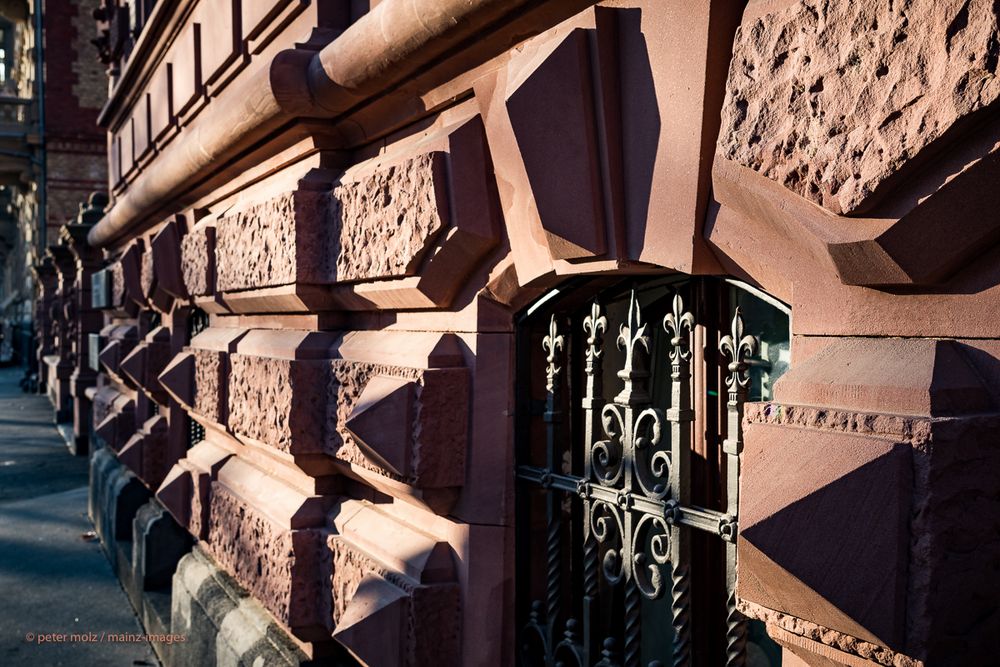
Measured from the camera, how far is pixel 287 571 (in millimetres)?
3066

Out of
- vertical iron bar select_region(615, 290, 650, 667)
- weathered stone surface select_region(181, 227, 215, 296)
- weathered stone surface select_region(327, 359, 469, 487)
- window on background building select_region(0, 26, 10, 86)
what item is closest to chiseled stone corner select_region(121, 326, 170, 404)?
weathered stone surface select_region(181, 227, 215, 296)

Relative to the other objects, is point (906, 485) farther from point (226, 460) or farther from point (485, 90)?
point (226, 460)

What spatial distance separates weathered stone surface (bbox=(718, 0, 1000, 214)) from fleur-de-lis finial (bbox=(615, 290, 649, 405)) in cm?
55

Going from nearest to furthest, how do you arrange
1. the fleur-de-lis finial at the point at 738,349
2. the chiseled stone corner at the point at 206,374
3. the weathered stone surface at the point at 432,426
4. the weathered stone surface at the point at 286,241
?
the fleur-de-lis finial at the point at 738,349, the weathered stone surface at the point at 432,426, the weathered stone surface at the point at 286,241, the chiseled stone corner at the point at 206,374

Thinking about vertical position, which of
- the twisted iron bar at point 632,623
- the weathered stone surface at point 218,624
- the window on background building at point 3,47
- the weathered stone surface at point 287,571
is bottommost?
the weathered stone surface at point 218,624

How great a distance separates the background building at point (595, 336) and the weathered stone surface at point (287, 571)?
0.5 inches

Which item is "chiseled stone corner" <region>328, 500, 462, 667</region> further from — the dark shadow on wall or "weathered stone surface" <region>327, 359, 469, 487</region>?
the dark shadow on wall

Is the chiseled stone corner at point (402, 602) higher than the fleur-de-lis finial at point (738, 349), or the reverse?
the fleur-de-lis finial at point (738, 349)

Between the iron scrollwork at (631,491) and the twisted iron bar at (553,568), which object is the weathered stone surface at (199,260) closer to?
Answer: the iron scrollwork at (631,491)

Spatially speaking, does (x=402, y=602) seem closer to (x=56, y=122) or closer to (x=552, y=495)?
(x=552, y=495)

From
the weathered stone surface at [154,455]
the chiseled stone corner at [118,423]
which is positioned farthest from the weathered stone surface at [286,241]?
the chiseled stone corner at [118,423]

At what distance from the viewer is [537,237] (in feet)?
6.79

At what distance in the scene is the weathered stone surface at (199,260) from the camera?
4.27 m

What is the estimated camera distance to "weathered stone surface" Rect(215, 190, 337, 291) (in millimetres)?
2977
